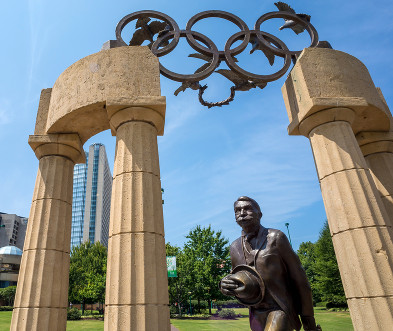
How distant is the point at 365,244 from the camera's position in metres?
5.21

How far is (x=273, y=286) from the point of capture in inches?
151

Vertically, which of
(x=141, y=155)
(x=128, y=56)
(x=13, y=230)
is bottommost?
(x=141, y=155)

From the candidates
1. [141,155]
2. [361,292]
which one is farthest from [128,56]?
[361,292]

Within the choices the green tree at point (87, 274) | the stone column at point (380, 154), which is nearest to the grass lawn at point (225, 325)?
the green tree at point (87, 274)

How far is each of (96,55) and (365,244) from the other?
724 cm

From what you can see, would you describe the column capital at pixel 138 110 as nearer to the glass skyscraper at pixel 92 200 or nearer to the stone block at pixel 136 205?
the stone block at pixel 136 205

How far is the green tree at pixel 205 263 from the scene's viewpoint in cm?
3441

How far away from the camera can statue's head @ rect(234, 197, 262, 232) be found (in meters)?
4.20

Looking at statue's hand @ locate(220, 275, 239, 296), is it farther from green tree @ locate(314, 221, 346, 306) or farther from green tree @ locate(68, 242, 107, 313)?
green tree @ locate(68, 242, 107, 313)

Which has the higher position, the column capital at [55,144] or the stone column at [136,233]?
the column capital at [55,144]

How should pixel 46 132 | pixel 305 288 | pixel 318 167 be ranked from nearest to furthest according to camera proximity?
pixel 305 288
pixel 318 167
pixel 46 132

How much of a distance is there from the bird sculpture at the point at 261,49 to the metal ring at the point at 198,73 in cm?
135

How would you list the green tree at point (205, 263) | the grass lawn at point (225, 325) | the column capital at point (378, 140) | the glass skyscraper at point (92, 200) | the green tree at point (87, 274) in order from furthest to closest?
the glass skyscraper at point (92, 200) → the green tree at point (87, 274) → the green tree at point (205, 263) → the grass lawn at point (225, 325) → the column capital at point (378, 140)

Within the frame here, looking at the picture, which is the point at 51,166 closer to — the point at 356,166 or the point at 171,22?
the point at 171,22
